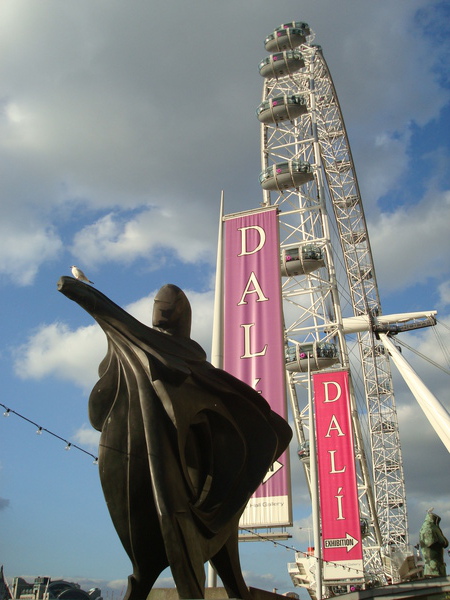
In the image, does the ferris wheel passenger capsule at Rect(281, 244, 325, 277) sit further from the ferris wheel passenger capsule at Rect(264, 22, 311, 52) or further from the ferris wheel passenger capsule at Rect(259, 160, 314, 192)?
the ferris wheel passenger capsule at Rect(264, 22, 311, 52)

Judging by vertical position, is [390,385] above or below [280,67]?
below


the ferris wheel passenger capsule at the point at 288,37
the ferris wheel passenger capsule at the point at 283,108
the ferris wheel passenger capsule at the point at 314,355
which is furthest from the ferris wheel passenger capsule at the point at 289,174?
the ferris wheel passenger capsule at the point at 288,37

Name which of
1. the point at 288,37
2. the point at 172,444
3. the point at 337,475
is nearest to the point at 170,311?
the point at 172,444

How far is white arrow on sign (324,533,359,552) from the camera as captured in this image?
20234 mm

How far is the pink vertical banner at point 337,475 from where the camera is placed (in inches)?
800

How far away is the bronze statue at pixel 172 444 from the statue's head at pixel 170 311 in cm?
1

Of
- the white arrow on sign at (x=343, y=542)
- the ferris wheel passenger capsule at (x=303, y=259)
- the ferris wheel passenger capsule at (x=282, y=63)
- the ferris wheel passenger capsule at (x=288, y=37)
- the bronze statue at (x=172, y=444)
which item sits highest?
the ferris wheel passenger capsule at (x=288, y=37)

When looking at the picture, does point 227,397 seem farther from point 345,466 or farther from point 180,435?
point 345,466

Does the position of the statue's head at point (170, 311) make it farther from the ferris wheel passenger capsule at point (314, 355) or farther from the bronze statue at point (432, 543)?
the ferris wheel passenger capsule at point (314, 355)

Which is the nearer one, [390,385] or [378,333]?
[378,333]

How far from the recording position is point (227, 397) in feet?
22.6

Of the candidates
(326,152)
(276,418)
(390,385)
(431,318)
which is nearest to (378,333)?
(431,318)

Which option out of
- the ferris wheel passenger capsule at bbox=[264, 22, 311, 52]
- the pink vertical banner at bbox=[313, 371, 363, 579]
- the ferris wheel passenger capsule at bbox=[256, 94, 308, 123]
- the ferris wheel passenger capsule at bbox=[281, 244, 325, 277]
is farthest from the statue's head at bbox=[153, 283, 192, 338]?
the ferris wheel passenger capsule at bbox=[264, 22, 311, 52]

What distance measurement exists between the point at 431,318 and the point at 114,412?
103 feet
